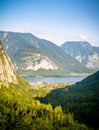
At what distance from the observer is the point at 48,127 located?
19638 cm

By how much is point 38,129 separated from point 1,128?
85.4 ft

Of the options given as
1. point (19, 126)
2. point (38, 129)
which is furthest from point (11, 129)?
point (38, 129)

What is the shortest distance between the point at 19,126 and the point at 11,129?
6.58 metres

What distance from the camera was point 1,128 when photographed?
190000mm

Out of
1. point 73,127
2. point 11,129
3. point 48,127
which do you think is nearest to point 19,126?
point 11,129

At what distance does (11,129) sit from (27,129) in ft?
40.5

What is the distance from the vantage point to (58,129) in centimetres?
19788

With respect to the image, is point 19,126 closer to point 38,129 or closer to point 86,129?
point 38,129

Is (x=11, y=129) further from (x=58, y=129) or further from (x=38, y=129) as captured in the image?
(x=58, y=129)

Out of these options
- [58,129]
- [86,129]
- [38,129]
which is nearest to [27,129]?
[38,129]

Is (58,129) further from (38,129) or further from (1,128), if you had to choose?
(1,128)

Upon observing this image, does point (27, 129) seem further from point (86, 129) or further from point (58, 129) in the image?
point (86, 129)

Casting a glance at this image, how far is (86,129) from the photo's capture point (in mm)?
194250

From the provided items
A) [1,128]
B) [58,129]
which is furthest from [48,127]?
[1,128]
